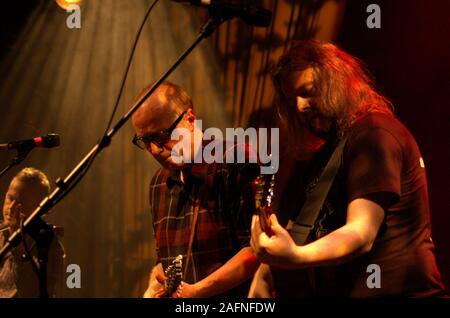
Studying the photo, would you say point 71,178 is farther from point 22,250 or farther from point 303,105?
point 22,250

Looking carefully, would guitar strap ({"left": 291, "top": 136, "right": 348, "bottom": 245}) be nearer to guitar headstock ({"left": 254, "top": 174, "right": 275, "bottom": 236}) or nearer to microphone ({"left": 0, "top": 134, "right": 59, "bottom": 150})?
guitar headstock ({"left": 254, "top": 174, "right": 275, "bottom": 236})

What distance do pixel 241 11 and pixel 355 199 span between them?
0.75 meters

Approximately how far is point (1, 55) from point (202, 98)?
1.70 meters

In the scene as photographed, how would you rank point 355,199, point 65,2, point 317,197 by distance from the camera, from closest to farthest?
1. point 355,199
2. point 317,197
3. point 65,2

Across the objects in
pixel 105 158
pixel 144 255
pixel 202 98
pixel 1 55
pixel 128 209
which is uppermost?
pixel 1 55

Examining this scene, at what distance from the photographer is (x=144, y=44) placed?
14.5 ft

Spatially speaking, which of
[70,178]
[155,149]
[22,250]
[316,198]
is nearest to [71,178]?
[70,178]

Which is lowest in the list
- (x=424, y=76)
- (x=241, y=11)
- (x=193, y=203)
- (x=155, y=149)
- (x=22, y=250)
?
(x=22, y=250)

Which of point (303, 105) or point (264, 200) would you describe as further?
point (303, 105)

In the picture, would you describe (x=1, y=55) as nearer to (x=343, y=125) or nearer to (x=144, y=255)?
(x=144, y=255)

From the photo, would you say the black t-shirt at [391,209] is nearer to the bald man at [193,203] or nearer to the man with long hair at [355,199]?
the man with long hair at [355,199]

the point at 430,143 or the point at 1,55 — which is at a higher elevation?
the point at 1,55

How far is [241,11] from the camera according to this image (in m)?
1.94
